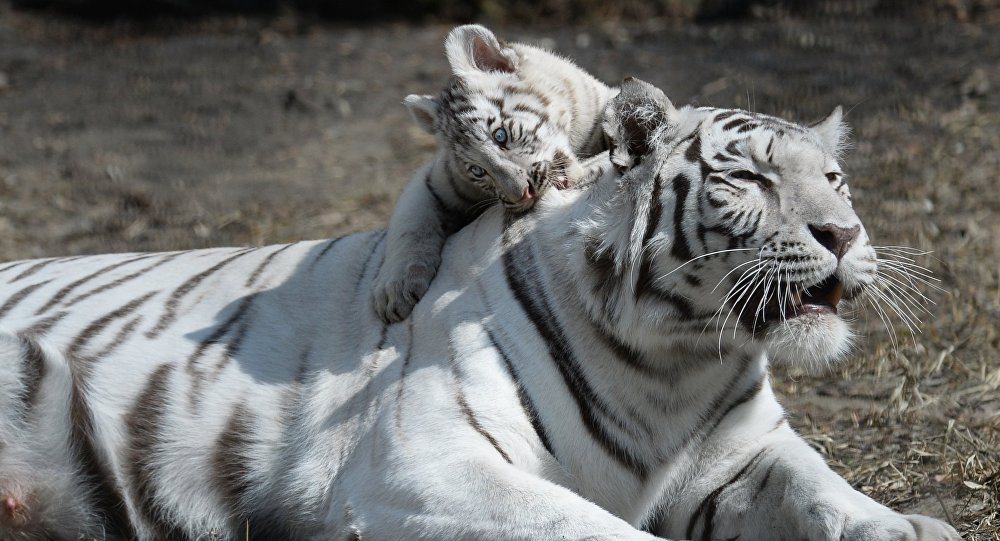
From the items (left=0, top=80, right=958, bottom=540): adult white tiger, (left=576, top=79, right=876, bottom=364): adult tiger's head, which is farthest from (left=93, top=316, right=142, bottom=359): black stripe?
(left=576, top=79, right=876, bottom=364): adult tiger's head

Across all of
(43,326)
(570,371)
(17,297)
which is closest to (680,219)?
(570,371)

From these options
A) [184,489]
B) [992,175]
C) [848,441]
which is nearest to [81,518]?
[184,489]

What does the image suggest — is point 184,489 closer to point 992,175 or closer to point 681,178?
point 681,178

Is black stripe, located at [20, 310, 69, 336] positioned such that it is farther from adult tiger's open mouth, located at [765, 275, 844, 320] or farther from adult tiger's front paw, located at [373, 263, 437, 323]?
adult tiger's open mouth, located at [765, 275, 844, 320]

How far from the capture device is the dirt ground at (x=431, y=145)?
2.66 m

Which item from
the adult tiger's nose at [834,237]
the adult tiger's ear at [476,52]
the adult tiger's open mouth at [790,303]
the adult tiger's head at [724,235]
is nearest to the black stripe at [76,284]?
the adult tiger's ear at [476,52]

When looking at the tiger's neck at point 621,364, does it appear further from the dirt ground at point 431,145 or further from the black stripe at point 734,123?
the dirt ground at point 431,145

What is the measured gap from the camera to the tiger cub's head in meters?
2.07

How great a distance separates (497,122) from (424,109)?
0.28 meters

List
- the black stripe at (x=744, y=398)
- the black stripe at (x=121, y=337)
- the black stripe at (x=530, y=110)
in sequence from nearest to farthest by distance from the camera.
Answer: the black stripe at (x=744, y=398) → the black stripe at (x=121, y=337) → the black stripe at (x=530, y=110)

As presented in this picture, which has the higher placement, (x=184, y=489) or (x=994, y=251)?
(x=184, y=489)

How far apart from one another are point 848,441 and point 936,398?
0.30 m

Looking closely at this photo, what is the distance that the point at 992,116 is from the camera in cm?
465

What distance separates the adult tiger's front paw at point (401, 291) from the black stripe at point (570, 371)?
205mm
